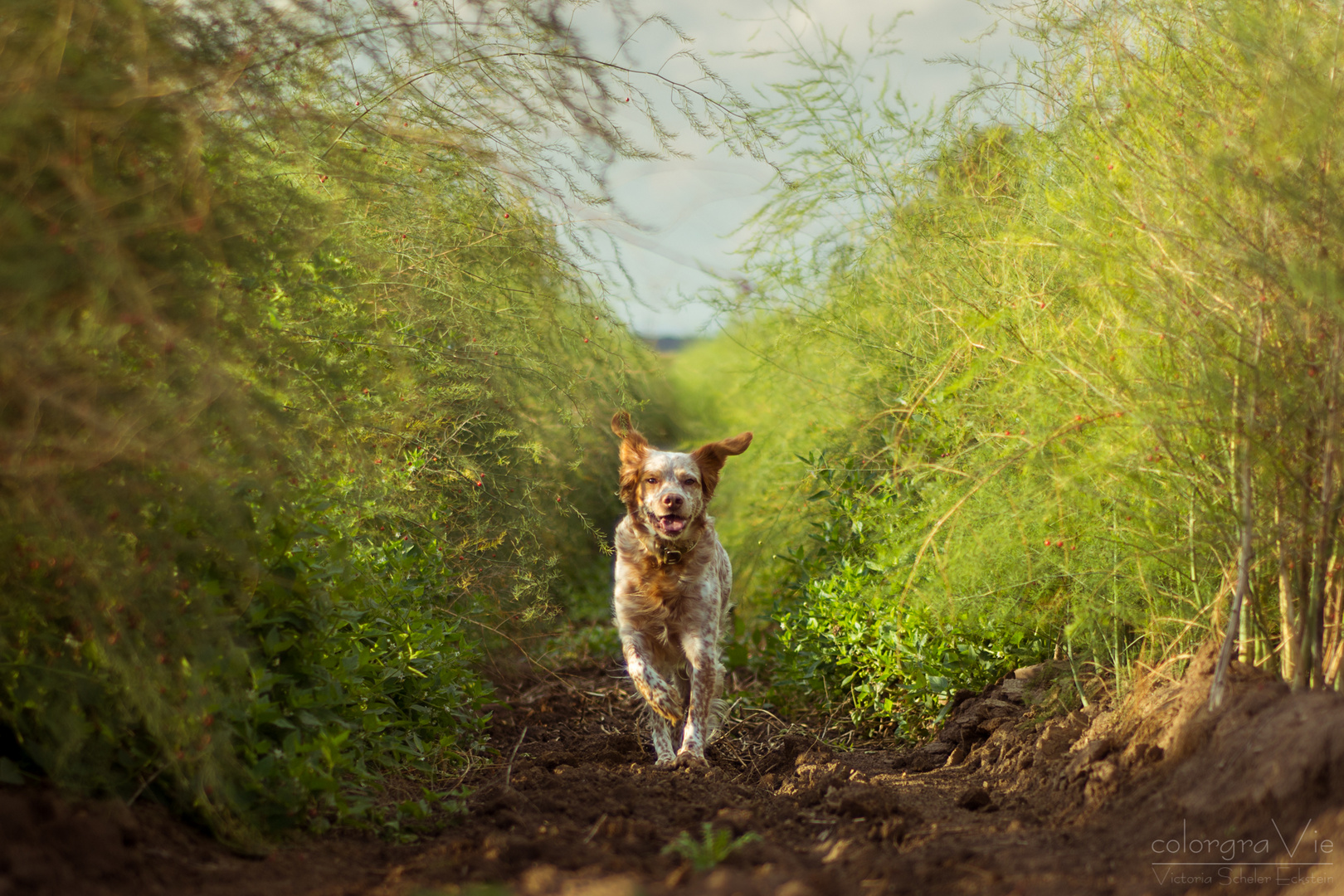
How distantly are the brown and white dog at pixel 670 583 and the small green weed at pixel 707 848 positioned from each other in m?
2.05

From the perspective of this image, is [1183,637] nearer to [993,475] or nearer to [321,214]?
[993,475]

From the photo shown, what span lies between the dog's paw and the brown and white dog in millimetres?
138

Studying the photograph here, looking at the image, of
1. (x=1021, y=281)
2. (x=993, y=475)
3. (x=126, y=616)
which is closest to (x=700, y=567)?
(x=993, y=475)

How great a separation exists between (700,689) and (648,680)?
0.29 meters

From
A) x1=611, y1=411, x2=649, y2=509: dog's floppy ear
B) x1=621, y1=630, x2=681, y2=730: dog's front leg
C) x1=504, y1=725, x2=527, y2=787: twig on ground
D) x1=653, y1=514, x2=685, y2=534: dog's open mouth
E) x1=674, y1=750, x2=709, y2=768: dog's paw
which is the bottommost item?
x1=674, y1=750, x2=709, y2=768: dog's paw

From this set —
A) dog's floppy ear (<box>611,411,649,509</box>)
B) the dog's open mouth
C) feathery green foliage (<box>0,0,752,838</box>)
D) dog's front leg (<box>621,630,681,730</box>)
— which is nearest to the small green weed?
feathery green foliage (<box>0,0,752,838</box>)

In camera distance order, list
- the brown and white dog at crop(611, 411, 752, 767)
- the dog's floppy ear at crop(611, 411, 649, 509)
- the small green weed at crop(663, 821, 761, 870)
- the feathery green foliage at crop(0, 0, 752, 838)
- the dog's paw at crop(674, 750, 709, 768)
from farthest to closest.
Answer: the dog's floppy ear at crop(611, 411, 649, 509) → the brown and white dog at crop(611, 411, 752, 767) → the dog's paw at crop(674, 750, 709, 768) → the small green weed at crop(663, 821, 761, 870) → the feathery green foliage at crop(0, 0, 752, 838)

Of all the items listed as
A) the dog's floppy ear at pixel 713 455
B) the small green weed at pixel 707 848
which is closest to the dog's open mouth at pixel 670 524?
the dog's floppy ear at pixel 713 455

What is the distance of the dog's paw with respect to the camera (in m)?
4.41

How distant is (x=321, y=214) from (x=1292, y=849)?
3243mm

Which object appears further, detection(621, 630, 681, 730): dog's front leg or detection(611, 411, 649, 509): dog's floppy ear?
detection(611, 411, 649, 509): dog's floppy ear

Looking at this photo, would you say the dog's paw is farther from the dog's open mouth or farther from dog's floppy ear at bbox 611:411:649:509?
dog's floppy ear at bbox 611:411:649:509

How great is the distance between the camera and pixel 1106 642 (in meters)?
3.92

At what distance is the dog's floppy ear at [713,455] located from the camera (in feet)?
17.8
